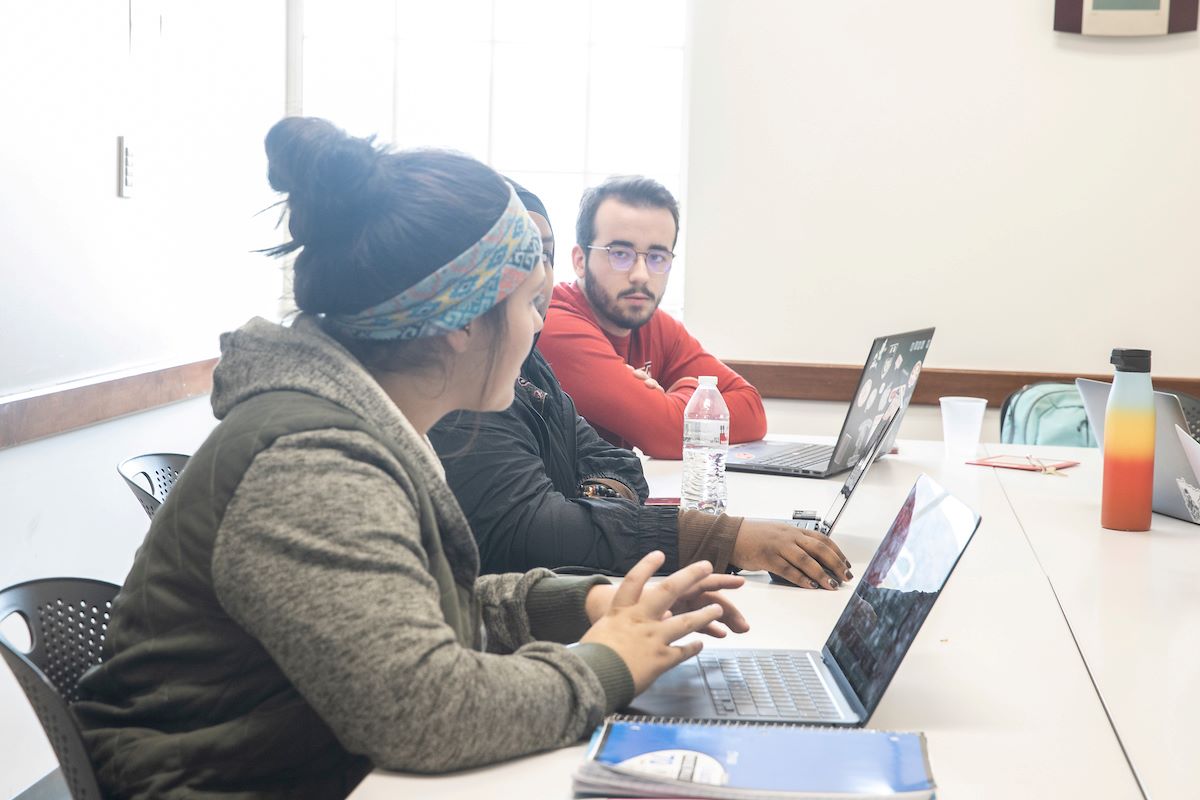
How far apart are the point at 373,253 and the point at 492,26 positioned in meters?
3.03

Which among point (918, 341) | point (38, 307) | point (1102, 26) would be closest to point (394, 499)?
point (918, 341)

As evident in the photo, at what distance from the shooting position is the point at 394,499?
90 cm

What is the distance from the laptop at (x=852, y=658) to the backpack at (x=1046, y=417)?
7.02ft

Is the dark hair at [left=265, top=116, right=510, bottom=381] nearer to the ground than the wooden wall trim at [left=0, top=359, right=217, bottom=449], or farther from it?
farther from it

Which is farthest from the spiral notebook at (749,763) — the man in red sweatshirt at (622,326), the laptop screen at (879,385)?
the man in red sweatshirt at (622,326)

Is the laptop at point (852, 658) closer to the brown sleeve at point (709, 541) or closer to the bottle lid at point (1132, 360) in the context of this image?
the brown sleeve at point (709, 541)

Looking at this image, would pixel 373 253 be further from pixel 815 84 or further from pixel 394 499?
pixel 815 84

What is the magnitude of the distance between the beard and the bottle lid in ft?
3.90

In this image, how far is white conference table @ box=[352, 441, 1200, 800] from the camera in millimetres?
873

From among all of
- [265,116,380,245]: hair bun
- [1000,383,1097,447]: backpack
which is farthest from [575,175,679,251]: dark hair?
[265,116,380,245]: hair bun

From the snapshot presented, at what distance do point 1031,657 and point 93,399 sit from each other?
2127 mm

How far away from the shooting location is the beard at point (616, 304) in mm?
2658

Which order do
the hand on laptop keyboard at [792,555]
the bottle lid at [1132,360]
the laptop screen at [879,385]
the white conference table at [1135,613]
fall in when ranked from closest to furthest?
the white conference table at [1135,613], the hand on laptop keyboard at [792,555], the bottle lid at [1132,360], the laptop screen at [879,385]

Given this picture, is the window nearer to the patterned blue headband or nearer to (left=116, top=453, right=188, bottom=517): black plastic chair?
(left=116, top=453, right=188, bottom=517): black plastic chair
